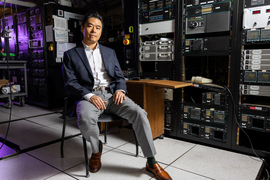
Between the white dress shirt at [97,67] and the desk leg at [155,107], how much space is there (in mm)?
485

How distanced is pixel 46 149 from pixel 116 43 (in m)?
2.33

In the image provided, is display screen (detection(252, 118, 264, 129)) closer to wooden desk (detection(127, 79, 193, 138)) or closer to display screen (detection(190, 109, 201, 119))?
display screen (detection(190, 109, 201, 119))

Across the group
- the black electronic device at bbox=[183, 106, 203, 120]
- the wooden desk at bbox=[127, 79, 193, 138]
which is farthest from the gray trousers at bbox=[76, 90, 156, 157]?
the black electronic device at bbox=[183, 106, 203, 120]

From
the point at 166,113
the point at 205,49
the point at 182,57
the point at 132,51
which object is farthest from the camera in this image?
Answer: the point at 132,51

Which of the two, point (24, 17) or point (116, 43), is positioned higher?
point (24, 17)

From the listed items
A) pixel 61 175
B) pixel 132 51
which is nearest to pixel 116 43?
pixel 132 51

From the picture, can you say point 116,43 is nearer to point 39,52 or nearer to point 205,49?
point 39,52

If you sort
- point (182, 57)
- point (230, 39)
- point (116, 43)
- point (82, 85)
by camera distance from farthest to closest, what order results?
point (116, 43) → point (182, 57) → point (230, 39) → point (82, 85)

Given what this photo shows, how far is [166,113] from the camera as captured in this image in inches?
98.7

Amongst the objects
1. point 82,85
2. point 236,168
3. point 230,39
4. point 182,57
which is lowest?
point 236,168

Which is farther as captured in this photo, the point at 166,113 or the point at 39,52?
the point at 39,52

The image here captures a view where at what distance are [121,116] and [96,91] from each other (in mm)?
342

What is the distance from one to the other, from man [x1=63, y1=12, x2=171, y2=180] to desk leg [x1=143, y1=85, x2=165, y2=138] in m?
0.42

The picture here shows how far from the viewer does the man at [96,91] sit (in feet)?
5.18
